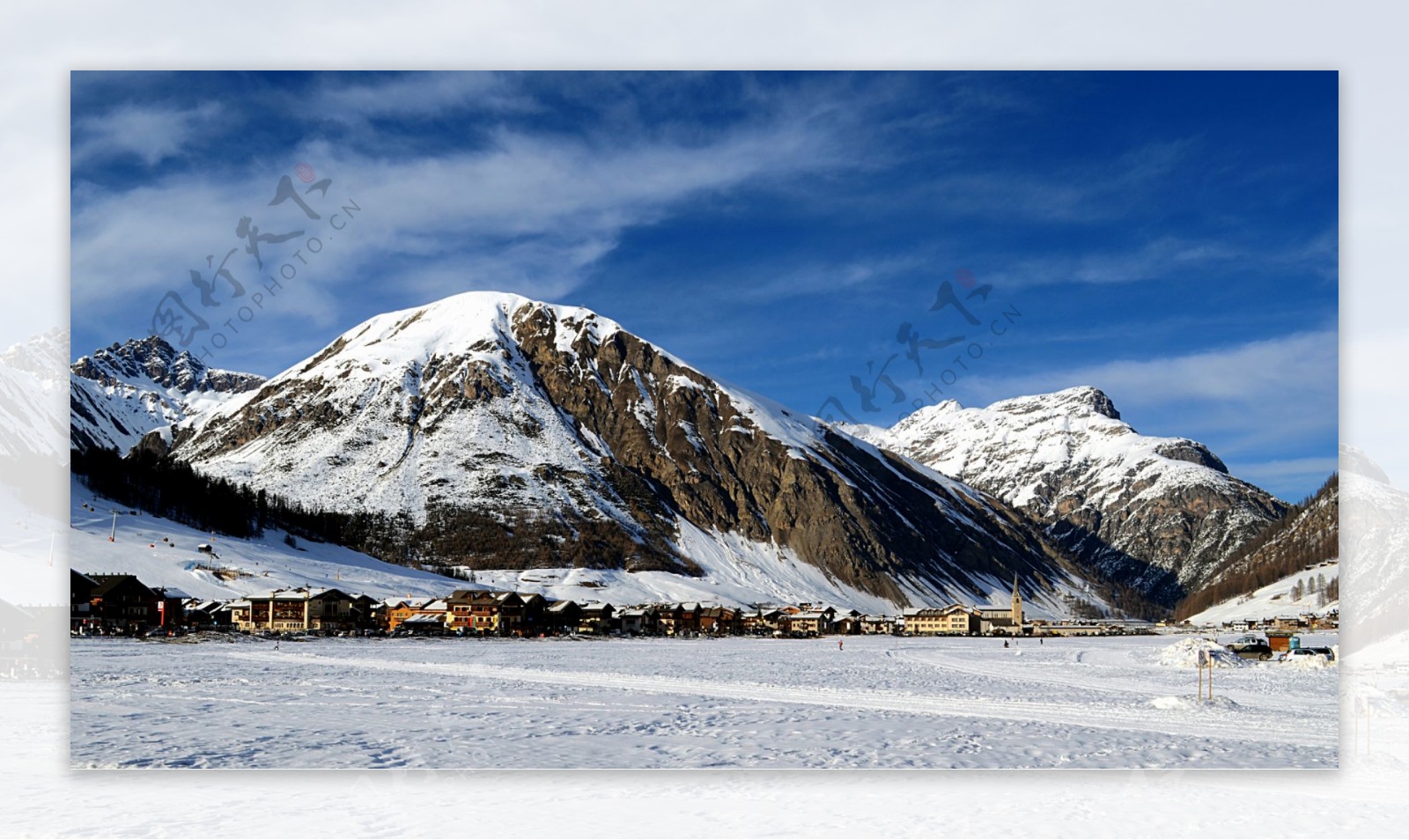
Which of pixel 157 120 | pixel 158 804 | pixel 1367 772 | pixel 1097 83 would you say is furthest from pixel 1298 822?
pixel 157 120

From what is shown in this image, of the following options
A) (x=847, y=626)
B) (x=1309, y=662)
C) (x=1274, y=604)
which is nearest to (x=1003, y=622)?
(x=847, y=626)

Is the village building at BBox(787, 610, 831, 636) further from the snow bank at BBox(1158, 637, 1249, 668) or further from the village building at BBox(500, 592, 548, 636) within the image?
the snow bank at BBox(1158, 637, 1249, 668)

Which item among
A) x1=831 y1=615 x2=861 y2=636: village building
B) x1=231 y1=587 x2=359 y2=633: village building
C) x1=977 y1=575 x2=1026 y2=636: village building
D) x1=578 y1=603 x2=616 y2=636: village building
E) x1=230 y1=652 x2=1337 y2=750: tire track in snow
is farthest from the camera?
x1=977 y1=575 x2=1026 y2=636: village building

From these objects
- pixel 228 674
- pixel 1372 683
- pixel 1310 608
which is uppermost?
pixel 1372 683

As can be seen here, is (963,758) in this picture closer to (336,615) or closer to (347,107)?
(347,107)

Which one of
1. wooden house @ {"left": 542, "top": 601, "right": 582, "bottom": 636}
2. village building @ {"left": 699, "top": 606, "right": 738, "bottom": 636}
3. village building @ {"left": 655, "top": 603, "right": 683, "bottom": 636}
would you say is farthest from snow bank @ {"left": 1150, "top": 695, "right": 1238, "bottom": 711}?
village building @ {"left": 699, "top": 606, "right": 738, "bottom": 636}

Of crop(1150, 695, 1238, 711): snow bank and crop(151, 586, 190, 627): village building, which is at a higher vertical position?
crop(1150, 695, 1238, 711): snow bank
